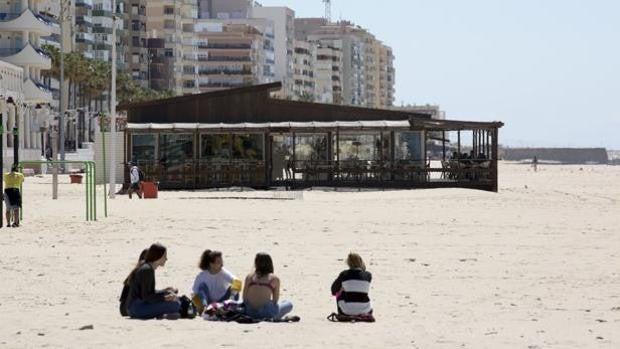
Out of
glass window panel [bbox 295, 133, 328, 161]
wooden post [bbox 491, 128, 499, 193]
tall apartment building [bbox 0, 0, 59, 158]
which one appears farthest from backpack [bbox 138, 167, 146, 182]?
tall apartment building [bbox 0, 0, 59, 158]

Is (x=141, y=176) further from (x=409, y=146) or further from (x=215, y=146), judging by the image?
(x=409, y=146)

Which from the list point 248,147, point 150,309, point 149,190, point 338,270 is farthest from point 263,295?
point 248,147

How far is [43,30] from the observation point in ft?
317

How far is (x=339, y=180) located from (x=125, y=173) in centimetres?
754

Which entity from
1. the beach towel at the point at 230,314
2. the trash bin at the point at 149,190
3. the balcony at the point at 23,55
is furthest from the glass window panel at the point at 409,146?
the balcony at the point at 23,55

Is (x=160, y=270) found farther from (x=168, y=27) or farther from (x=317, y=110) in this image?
(x=168, y=27)

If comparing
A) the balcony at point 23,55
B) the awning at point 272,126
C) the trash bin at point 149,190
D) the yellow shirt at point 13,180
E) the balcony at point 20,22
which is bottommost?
the trash bin at point 149,190

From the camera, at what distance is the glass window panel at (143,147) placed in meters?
54.8

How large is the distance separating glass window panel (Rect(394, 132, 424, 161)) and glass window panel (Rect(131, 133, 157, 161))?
872cm

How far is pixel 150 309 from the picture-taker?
15109mm

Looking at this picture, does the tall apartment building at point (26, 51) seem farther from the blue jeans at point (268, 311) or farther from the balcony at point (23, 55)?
the blue jeans at point (268, 311)

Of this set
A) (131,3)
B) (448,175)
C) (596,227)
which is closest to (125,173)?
(448,175)

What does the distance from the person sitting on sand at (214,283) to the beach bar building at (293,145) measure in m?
38.4

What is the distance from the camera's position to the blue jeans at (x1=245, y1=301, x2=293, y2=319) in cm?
1490
